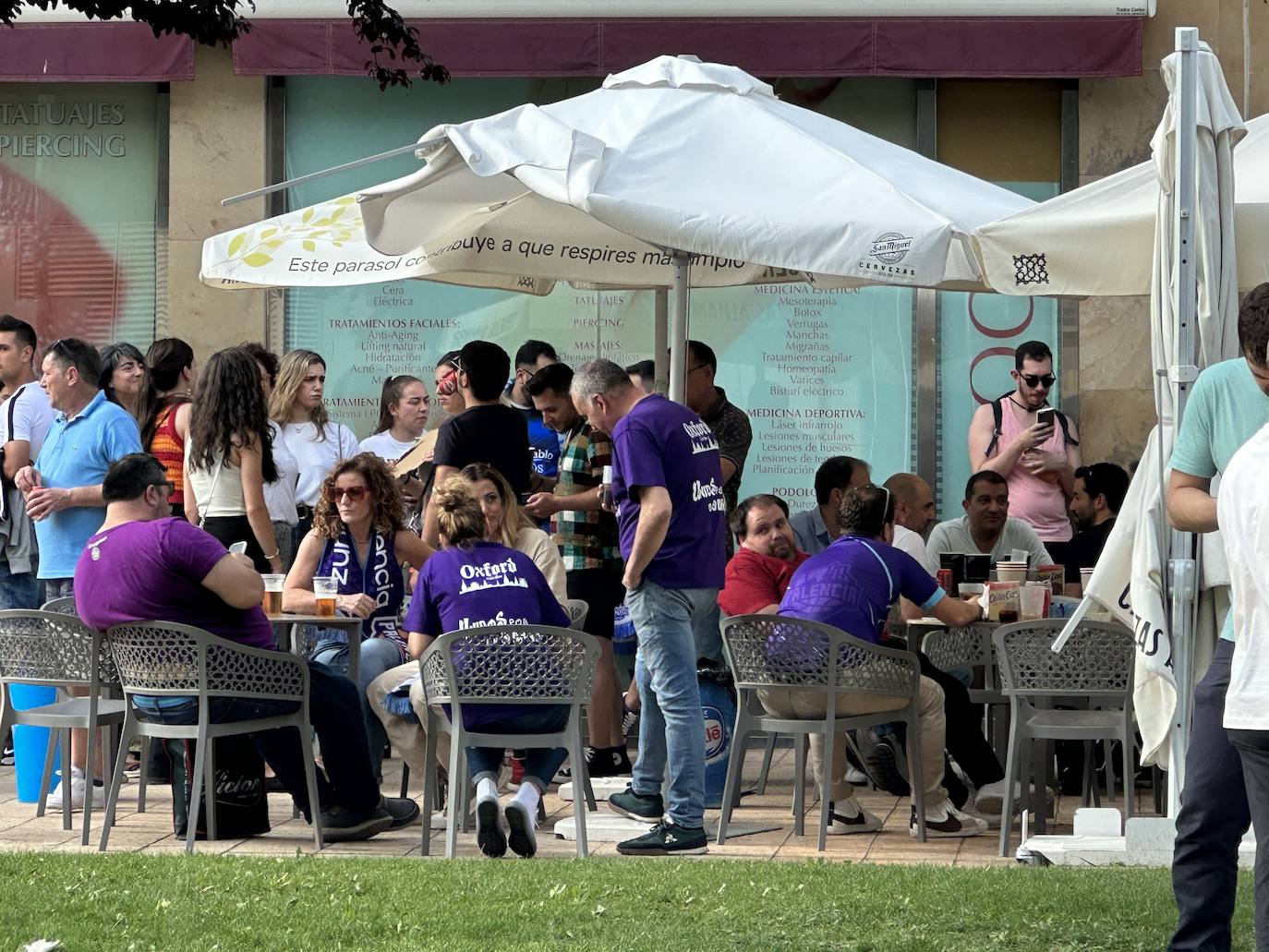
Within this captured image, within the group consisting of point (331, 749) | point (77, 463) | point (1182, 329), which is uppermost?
point (1182, 329)

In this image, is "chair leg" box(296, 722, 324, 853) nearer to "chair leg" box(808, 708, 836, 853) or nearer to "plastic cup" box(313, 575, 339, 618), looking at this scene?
"plastic cup" box(313, 575, 339, 618)

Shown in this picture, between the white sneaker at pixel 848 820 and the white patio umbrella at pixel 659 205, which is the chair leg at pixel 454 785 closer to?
the white sneaker at pixel 848 820

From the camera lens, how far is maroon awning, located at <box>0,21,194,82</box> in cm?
1240

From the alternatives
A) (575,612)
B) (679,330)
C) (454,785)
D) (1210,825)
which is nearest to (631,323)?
(679,330)

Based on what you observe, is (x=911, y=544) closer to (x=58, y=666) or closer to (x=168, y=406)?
(x=168, y=406)

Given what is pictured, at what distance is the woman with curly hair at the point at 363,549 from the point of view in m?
8.63

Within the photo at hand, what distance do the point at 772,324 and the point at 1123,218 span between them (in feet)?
17.7

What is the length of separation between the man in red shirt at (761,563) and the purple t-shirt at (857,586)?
2.30 feet

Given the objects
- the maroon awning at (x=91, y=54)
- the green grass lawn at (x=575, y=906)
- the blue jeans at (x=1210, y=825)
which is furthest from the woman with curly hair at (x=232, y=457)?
the blue jeans at (x=1210, y=825)

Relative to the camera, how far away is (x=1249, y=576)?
162 inches

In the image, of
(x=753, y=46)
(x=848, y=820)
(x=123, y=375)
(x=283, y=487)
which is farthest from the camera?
(x=753, y=46)

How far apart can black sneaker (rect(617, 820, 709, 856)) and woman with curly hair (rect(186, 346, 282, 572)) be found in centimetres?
269

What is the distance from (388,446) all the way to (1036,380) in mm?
3783

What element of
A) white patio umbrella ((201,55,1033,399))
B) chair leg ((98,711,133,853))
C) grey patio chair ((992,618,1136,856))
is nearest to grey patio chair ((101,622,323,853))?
chair leg ((98,711,133,853))
